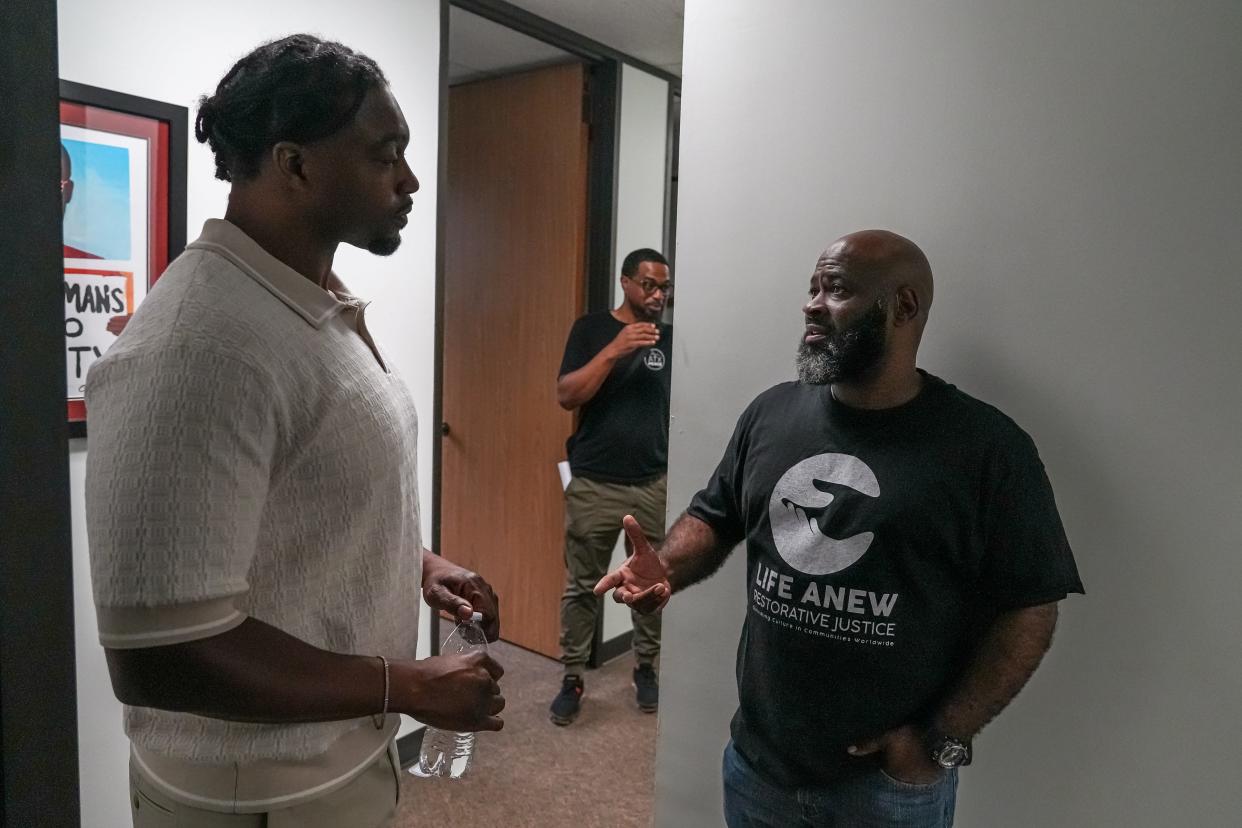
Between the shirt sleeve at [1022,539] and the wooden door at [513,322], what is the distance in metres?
2.13

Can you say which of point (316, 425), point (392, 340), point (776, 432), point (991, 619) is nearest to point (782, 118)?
point (776, 432)

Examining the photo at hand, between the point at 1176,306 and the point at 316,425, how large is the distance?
119cm

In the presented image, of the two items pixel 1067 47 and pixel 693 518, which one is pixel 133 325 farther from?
pixel 1067 47

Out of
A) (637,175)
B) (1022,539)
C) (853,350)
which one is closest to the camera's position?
(1022,539)

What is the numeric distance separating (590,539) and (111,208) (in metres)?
1.73

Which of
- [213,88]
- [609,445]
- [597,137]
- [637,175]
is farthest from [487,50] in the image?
[609,445]

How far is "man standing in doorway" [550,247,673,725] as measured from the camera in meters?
2.87

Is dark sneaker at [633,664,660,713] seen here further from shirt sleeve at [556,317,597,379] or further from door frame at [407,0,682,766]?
shirt sleeve at [556,317,597,379]

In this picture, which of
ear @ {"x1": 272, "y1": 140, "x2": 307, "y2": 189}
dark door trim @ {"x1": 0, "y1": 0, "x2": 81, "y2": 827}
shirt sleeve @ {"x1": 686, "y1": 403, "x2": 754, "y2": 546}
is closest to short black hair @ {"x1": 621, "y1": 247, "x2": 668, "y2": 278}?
shirt sleeve @ {"x1": 686, "y1": 403, "x2": 754, "y2": 546}

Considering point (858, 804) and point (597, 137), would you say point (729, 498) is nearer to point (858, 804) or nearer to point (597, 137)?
point (858, 804)

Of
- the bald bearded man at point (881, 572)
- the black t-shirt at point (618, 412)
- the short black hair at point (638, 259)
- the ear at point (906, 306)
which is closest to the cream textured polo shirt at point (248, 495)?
the bald bearded man at point (881, 572)

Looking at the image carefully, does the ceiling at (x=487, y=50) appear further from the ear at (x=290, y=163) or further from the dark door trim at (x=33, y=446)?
the dark door trim at (x=33, y=446)

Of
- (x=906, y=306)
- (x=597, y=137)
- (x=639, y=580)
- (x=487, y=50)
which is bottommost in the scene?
(x=639, y=580)

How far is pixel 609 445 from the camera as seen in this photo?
286 cm
